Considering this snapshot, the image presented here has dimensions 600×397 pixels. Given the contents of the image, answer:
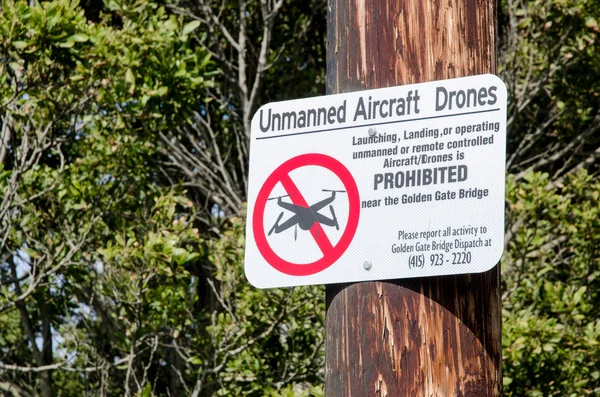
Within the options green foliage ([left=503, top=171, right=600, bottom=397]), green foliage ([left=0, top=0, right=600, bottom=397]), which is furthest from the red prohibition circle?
green foliage ([left=503, top=171, right=600, bottom=397])

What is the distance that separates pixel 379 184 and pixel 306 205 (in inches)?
8.3

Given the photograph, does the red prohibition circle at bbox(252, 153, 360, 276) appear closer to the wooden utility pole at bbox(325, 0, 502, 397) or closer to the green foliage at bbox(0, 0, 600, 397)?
the wooden utility pole at bbox(325, 0, 502, 397)

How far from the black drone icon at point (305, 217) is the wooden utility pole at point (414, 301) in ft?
0.53

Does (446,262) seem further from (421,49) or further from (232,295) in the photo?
(232,295)

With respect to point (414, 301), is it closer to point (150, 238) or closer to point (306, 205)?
point (306, 205)

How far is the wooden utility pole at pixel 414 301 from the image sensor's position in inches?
82.2

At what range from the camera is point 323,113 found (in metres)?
2.34

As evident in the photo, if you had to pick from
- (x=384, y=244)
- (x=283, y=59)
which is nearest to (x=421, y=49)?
(x=384, y=244)

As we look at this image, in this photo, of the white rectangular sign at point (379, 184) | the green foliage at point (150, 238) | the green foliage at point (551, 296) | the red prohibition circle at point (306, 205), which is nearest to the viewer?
the white rectangular sign at point (379, 184)

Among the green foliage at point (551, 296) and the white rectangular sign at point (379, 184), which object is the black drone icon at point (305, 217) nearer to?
the white rectangular sign at point (379, 184)

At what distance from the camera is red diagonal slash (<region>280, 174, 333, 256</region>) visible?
2.26 metres

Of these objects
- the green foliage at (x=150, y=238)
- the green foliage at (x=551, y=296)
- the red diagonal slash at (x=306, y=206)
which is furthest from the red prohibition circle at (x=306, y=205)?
the green foliage at (x=551, y=296)

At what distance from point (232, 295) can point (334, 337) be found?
224 inches

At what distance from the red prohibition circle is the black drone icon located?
0.01 meters
